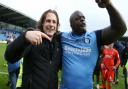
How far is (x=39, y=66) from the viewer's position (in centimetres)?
409

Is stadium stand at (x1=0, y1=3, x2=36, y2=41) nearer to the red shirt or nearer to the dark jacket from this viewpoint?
the red shirt

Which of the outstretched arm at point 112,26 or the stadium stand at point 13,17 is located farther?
the stadium stand at point 13,17

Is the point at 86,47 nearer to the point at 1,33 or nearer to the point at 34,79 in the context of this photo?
the point at 34,79

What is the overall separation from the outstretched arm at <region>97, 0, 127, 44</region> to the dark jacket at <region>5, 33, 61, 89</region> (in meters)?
0.61

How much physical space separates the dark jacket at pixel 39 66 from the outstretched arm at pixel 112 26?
0.61 meters

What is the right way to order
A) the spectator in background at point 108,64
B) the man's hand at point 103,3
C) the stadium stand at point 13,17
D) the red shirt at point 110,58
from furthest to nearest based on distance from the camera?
1. the stadium stand at point 13,17
2. the red shirt at point 110,58
3. the spectator in background at point 108,64
4. the man's hand at point 103,3

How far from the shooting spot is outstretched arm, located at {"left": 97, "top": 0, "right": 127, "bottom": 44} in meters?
3.87

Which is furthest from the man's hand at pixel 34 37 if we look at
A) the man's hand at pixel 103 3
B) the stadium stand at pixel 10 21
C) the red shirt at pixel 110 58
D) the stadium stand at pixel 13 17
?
the stadium stand at pixel 13 17

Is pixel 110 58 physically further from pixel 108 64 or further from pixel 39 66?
pixel 39 66

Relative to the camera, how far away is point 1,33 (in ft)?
193

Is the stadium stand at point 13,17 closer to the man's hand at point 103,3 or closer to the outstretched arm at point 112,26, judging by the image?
the outstretched arm at point 112,26

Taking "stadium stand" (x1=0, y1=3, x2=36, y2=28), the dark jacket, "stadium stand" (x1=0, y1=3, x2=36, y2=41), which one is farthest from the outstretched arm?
"stadium stand" (x1=0, y1=3, x2=36, y2=28)

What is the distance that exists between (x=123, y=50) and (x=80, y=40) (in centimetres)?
1251

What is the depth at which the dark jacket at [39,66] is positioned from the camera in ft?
13.4
